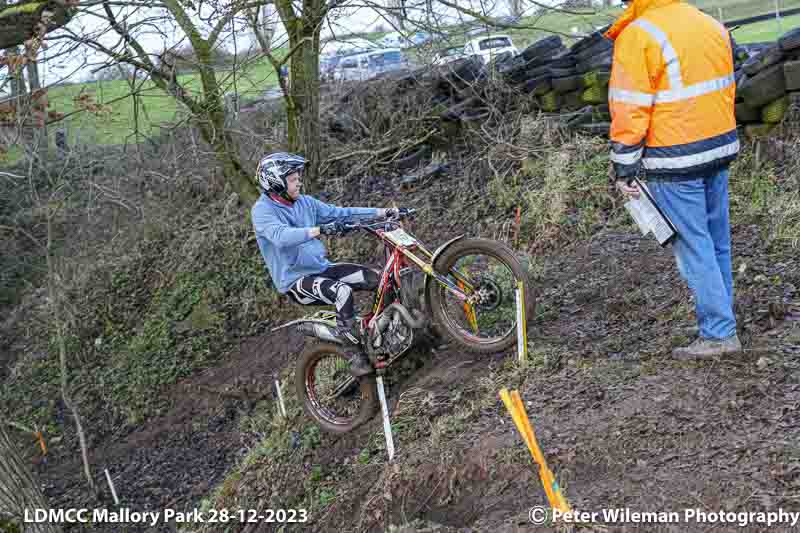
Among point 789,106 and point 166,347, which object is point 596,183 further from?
point 166,347

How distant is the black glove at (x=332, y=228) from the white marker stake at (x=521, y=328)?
4.78 ft

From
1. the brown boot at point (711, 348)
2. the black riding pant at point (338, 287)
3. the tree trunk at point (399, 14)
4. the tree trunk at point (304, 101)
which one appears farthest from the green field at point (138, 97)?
the brown boot at point (711, 348)

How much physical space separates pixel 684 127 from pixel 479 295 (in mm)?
1949

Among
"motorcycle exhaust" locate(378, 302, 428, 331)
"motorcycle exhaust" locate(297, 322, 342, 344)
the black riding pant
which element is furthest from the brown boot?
"motorcycle exhaust" locate(297, 322, 342, 344)

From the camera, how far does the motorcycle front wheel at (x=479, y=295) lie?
590cm

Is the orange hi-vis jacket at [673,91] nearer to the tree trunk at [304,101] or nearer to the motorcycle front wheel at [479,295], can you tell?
the motorcycle front wheel at [479,295]

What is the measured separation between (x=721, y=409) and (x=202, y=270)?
394 inches

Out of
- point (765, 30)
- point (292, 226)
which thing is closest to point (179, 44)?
point (292, 226)

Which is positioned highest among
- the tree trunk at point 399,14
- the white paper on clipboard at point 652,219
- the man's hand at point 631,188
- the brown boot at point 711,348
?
the tree trunk at point 399,14

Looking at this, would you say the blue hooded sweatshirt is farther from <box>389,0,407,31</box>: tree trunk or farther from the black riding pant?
<box>389,0,407,31</box>: tree trunk

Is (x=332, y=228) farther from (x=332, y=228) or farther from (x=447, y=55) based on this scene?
(x=447, y=55)

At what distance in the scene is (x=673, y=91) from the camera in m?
4.78

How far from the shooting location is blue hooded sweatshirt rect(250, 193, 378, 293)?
628 centimetres
